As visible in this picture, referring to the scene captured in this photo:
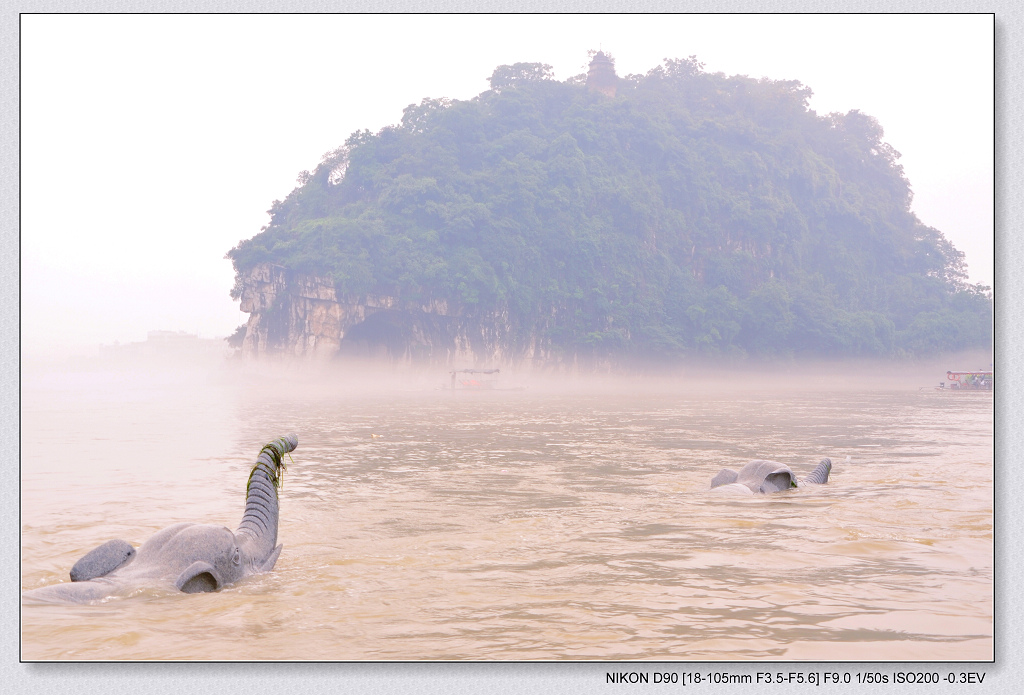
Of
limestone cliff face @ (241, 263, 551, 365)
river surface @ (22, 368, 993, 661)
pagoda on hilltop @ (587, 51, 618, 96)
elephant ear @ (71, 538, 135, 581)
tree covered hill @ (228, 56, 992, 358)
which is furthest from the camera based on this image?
pagoda on hilltop @ (587, 51, 618, 96)

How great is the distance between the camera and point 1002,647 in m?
4.43

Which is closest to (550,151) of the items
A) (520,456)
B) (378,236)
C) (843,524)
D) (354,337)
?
(378,236)

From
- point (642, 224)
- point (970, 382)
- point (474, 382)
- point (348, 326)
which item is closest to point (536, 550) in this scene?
point (970, 382)

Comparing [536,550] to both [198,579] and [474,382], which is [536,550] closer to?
[198,579]

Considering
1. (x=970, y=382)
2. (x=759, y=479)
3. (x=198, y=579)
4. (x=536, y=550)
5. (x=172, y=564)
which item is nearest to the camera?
(x=198, y=579)

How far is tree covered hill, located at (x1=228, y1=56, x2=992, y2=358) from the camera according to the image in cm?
6034

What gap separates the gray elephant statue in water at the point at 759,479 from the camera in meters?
9.56

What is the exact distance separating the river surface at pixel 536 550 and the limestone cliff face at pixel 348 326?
136 feet

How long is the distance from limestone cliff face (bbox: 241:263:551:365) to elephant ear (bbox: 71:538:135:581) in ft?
170

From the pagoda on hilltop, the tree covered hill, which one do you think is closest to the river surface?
the tree covered hill

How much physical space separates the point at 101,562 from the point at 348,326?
5277 centimetres

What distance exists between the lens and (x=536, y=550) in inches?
263

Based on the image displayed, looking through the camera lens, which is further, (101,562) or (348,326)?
(348,326)

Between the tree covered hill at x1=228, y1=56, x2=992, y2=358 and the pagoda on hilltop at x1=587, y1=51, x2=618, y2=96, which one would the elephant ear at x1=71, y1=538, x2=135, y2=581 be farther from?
the pagoda on hilltop at x1=587, y1=51, x2=618, y2=96
